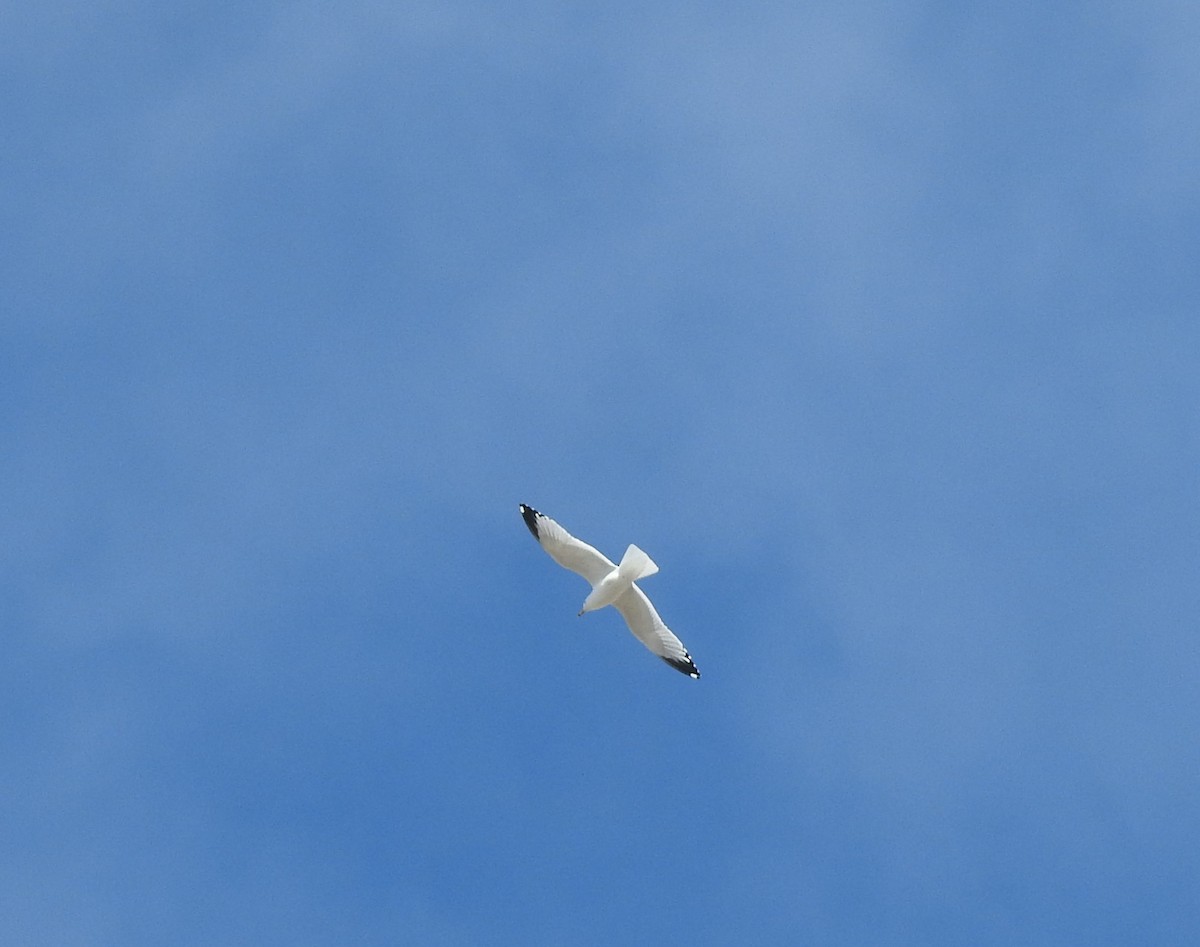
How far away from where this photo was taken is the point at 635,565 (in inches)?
1114

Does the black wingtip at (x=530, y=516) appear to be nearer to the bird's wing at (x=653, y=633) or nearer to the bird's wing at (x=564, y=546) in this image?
the bird's wing at (x=564, y=546)

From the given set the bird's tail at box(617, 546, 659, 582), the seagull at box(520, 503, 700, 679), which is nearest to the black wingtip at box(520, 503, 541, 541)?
the seagull at box(520, 503, 700, 679)

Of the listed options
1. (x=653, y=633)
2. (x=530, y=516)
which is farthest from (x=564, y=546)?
(x=653, y=633)

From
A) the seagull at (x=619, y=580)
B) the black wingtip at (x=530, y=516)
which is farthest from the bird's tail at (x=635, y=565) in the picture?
the black wingtip at (x=530, y=516)

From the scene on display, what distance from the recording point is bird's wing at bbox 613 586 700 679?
29547mm

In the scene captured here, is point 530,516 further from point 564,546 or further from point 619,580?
point 619,580

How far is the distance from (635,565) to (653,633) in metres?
2.07

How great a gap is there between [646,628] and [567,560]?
1.79 metres

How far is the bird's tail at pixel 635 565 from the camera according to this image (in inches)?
1111

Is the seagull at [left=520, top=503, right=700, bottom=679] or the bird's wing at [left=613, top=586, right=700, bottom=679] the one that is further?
the bird's wing at [left=613, top=586, right=700, bottom=679]

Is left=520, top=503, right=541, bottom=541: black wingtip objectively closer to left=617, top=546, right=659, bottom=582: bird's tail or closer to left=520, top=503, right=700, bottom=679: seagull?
left=520, top=503, right=700, bottom=679: seagull

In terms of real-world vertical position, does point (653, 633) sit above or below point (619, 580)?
above

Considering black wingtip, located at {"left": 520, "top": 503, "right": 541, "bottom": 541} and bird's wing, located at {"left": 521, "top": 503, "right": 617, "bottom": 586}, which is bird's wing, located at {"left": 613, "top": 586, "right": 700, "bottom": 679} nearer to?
bird's wing, located at {"left": 521, "top": 503, "right": 617, "bottom": 586}

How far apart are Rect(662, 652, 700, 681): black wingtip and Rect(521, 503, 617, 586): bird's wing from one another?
1948 millimetres
